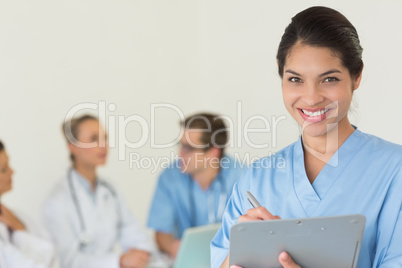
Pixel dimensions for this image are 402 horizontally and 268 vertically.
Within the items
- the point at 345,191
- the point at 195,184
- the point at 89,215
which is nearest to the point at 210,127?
the point at 195,184

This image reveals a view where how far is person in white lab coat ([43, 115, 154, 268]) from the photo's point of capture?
2.77 meters

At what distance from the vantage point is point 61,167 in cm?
341

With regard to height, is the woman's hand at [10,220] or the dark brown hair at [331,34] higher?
the dark brown hair at [331,34]

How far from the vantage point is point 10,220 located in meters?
2.49

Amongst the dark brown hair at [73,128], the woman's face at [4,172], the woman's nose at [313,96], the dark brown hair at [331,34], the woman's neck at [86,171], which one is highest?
the dark brown hair at [331,34]

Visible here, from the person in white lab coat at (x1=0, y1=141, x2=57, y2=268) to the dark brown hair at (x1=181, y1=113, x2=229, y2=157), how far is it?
82cm

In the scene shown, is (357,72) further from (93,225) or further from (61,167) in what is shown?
(61,167)

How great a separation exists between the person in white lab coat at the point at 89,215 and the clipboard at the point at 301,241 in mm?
1745

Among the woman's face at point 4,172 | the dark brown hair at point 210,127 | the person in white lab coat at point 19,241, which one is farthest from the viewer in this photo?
the dark brown hair at point 210,127

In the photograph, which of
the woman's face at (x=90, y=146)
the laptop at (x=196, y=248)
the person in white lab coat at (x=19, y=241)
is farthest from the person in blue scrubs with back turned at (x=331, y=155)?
the woman's face at (x=90, y=146)

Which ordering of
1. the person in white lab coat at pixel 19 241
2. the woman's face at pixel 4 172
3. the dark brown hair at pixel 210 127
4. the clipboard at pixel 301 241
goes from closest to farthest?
the clipboard at pixel 301 241 < the person in white lab coat at pixel 19 241 < the woman's face at pixel 4 172 < the dark brown hair at pixel 210 127

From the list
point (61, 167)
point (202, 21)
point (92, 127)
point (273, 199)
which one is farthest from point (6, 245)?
point (202, 21)

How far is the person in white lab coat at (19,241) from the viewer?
2398mm

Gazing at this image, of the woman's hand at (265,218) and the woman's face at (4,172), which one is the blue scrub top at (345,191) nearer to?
the woman's hand at (265,218)
